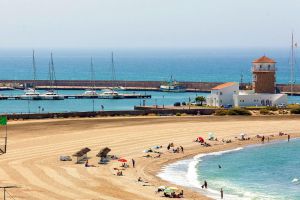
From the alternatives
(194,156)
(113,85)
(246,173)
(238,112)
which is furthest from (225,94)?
(113,85)

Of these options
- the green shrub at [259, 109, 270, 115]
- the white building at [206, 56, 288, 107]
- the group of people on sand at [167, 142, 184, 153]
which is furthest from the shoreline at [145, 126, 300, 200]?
the white building at [206, 56, 288, 107]

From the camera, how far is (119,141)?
219 feet

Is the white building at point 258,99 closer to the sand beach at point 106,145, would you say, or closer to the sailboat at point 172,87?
the sand beach at point 106,145

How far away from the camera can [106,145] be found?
2527 inches

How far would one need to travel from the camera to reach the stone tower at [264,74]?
317 feet

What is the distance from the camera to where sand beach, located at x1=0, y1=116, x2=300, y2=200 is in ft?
152

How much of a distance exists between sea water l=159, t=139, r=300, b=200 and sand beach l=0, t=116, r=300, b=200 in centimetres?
168

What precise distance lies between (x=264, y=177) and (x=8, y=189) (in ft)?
60.9

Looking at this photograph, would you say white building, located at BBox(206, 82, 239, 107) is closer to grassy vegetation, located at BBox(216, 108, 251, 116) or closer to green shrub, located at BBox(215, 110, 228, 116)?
green shrub, located at BBox(215, 110, 228, 116)

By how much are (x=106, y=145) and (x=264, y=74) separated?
3839 cm

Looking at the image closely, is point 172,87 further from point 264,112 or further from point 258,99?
point 264,112

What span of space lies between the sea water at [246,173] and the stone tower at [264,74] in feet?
A: 98.2

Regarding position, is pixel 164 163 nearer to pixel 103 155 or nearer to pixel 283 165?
pixel 103 155

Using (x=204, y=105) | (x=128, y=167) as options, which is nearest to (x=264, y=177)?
(x=128, y=167)
